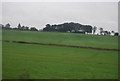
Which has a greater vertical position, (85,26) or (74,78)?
(85,26)

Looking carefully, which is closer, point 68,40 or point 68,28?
point 68,40

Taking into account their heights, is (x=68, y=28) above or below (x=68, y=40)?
above

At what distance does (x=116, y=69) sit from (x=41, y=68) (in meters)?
5.37

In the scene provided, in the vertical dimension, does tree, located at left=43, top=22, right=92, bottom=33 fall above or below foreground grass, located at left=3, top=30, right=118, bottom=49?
above

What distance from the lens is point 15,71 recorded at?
9031 mm

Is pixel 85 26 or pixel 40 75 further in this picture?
pixel 85 26

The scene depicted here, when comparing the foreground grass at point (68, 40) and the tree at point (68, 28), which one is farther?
the tree at point (68, 28)

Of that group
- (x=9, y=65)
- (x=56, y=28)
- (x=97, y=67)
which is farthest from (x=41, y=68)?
(x=56, y=28)

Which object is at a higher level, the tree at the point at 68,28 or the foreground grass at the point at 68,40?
the tree at the point at 68,28

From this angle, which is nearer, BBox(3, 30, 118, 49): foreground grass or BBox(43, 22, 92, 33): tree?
BBox(3, 30, 118, 49): foreground grass

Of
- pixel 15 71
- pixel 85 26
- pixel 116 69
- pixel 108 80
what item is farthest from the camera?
pixel 85 26

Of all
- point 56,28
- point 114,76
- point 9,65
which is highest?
point 56,28

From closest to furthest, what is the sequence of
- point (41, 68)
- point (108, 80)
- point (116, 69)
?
point (108, 80) → point (41, 68) → point (116, 69)

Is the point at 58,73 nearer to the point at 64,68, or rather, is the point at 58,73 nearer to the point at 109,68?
the point at 64,68
